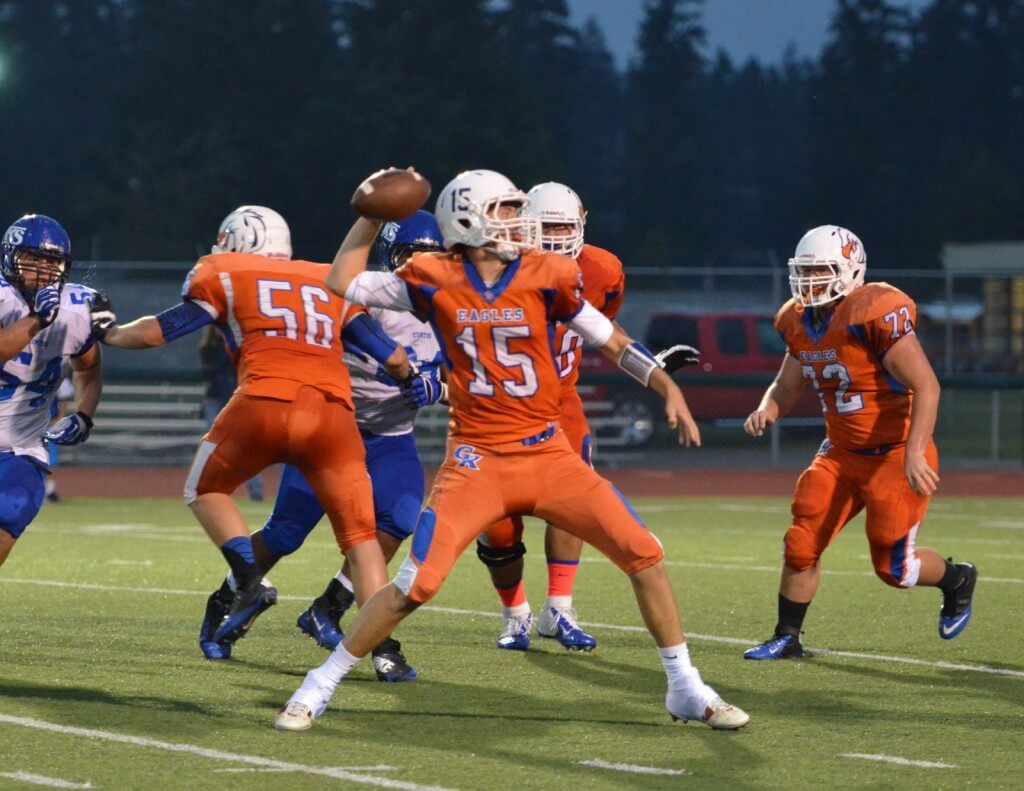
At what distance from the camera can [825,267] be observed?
781 cm

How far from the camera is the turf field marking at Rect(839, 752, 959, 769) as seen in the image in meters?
5.72

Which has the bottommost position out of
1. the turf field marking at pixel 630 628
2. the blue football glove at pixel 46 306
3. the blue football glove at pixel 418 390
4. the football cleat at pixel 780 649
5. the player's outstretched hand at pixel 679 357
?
the turf field marking at pixel 630 628

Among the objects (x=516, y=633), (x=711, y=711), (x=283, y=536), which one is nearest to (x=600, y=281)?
(x=516, y=633)

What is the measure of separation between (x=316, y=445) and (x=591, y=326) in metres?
1.36

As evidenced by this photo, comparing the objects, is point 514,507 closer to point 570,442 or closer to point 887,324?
point 570,442

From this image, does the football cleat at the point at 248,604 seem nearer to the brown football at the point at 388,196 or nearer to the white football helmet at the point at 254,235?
the white football helmet at the point at 254,235

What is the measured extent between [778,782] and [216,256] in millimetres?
3025

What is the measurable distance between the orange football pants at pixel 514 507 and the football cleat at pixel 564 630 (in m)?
1.95

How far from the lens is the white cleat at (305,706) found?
6.18 meters

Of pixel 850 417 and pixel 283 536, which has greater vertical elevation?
pixel 850 417

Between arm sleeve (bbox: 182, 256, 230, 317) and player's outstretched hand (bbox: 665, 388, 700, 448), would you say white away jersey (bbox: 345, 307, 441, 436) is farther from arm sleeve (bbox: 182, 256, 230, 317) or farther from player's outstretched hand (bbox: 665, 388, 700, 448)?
player's outstretched hand (bbox: 665, 388, 700, 448)

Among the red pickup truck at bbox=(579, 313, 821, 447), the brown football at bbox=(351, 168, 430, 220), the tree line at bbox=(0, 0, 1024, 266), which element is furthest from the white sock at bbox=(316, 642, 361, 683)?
the tree line at bbox=(0, 0, 1024, 266)

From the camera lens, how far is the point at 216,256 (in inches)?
282

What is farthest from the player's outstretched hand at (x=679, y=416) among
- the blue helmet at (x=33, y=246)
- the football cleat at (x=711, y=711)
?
the blue helmet at (x=33, y=246)
